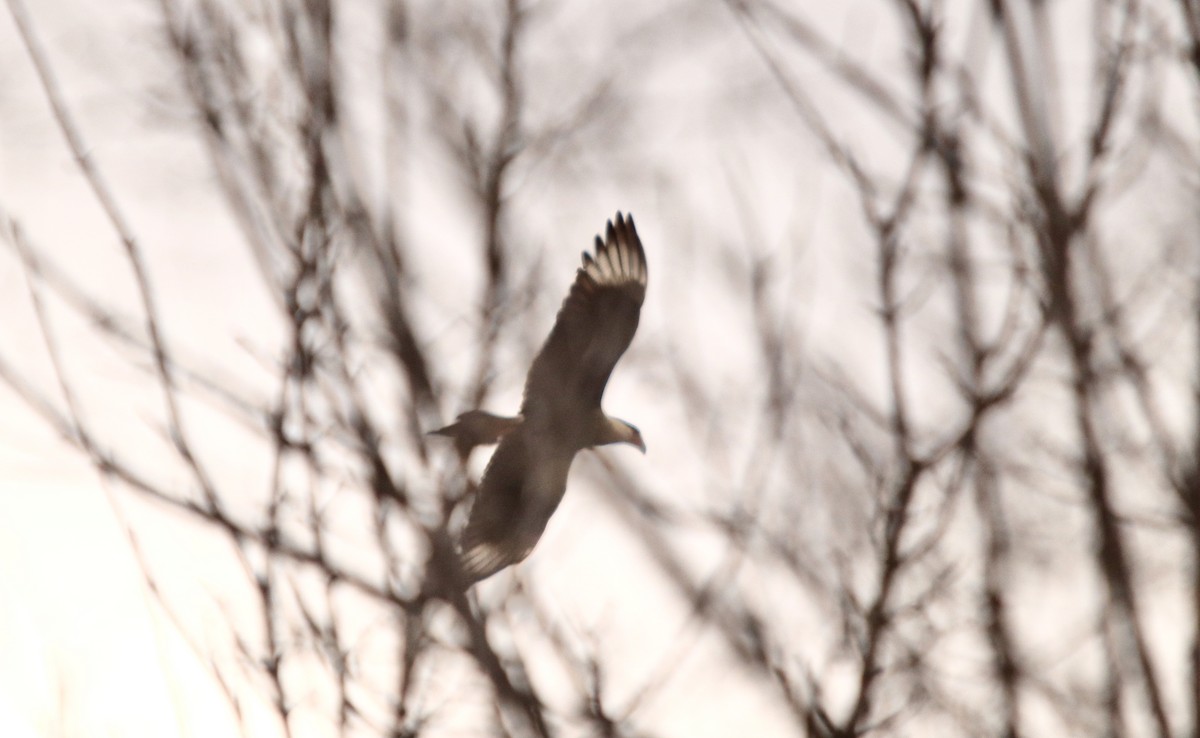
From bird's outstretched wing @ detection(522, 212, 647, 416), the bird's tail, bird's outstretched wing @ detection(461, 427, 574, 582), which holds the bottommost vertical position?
bird's outstretched wing @ detection(461, 427, 574, 582)

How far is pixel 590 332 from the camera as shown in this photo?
11.4 feet

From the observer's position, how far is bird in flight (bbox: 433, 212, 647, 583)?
3.05 meters

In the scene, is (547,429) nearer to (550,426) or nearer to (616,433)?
(550,426)

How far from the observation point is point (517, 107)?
19.1 ft

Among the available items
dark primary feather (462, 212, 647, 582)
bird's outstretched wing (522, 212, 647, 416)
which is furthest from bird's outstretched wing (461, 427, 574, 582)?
bird's outstretched wing (522, 212, 647, 416)

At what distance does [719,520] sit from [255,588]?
5.33 feet

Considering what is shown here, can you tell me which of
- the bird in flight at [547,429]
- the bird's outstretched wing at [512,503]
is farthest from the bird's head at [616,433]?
the bird's outstretched wing at [512,503]

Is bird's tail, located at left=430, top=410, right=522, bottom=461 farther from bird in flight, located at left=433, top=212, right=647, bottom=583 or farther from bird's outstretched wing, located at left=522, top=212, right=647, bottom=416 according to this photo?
bird's outstretched wing, located at left=522, top=212, right=647, bottom=416

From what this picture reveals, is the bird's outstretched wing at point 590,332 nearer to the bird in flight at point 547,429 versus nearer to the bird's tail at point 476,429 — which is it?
the bird in flight at point 547,429

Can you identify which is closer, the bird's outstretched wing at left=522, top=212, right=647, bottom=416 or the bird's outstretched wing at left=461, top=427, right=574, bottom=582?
the bird's outstretched wing at left=461, top=427, right=574, bottom=582

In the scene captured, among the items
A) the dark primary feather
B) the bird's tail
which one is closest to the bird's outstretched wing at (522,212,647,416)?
the dark primary feather

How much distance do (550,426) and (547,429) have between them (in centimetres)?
1

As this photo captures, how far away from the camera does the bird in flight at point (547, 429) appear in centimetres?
305

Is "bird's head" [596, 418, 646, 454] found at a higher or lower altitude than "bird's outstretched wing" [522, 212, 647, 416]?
lower
